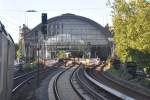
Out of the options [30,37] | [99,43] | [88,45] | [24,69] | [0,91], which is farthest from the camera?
[99,43]

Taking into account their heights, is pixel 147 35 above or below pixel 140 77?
above

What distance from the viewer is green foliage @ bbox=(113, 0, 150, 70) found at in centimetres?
4568

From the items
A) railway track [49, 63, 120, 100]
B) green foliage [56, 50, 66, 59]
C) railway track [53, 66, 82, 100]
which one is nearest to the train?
railway track [49, 63, 120, 100]

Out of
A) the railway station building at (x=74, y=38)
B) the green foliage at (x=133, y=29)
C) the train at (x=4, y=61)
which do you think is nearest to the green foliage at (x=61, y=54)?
the railway station building at (x=74, y=38)

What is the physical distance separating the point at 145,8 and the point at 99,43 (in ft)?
474

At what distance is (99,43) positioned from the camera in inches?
7579

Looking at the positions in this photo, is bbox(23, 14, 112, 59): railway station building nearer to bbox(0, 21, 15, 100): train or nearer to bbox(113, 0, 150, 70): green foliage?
bbox(113, 0, 150, 70): green foliage

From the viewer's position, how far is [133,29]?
49.8 meters

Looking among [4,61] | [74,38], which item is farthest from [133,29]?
[74,38]

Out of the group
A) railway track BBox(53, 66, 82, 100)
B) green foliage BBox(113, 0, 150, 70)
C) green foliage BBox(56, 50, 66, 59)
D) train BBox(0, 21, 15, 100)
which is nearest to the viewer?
train BBox(0, 21, 15, 100)

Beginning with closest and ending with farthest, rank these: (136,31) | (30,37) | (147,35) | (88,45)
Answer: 1. (147,35)
2. (136,31)
3. (30,37)
4. (88,45)

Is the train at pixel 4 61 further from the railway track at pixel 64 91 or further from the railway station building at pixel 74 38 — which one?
the railway station building at pixel 74 38

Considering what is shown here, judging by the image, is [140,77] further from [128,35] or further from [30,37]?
[30,37]

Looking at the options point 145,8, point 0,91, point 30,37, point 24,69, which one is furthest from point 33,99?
point 30,37
